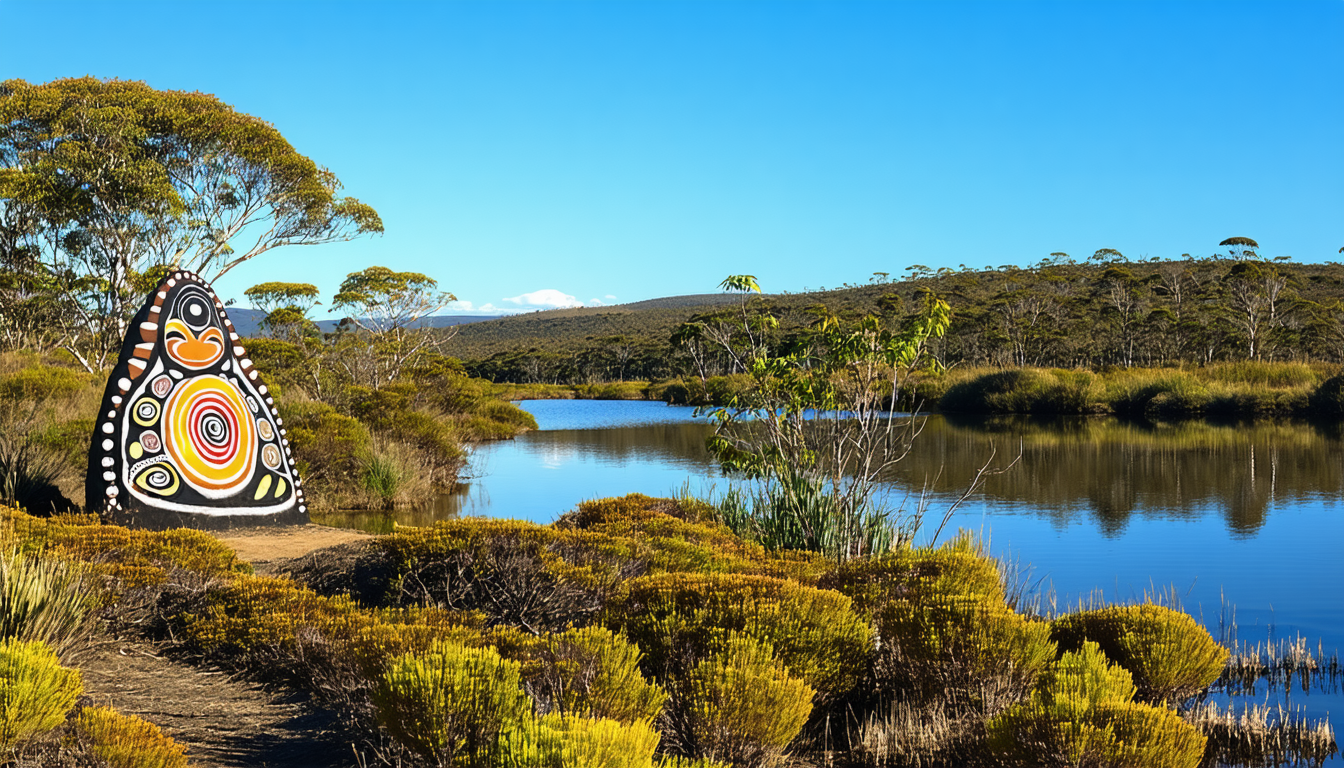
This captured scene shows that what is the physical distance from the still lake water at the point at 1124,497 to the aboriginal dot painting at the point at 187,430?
394 centimetres

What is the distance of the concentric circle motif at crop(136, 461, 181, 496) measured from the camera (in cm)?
935

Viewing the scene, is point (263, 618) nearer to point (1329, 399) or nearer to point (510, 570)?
point (510, 570)

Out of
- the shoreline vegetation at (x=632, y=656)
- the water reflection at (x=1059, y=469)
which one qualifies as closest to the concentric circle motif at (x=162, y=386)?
the shoreline vegetation at (x=632, y=656)

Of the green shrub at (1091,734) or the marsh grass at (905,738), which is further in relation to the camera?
the marsh grass at (905,738)

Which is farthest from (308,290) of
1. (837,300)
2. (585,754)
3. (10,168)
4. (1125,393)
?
(837,300)

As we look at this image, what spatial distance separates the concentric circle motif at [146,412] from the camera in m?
9.40

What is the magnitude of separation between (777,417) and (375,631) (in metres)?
5.60

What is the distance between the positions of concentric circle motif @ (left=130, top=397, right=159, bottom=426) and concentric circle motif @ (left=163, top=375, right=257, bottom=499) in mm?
104

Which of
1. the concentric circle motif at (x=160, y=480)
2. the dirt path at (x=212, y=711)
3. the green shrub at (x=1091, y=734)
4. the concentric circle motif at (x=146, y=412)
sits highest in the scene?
the concentric circle motif at (x=146, y=412)

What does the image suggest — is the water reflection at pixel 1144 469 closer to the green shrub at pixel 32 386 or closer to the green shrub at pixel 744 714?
the green shrub at pixel 744 714

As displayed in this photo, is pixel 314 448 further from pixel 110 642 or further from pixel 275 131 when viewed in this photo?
pixel 275 131

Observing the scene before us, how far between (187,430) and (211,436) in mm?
255

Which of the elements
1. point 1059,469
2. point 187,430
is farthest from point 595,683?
point 1059,469

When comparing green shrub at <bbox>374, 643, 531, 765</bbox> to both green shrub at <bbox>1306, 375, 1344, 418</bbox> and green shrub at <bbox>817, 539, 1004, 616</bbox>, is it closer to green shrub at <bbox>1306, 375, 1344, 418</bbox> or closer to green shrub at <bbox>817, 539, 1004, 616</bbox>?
green shrub at <bbox>817, 539, 1004, 616</bbox>
